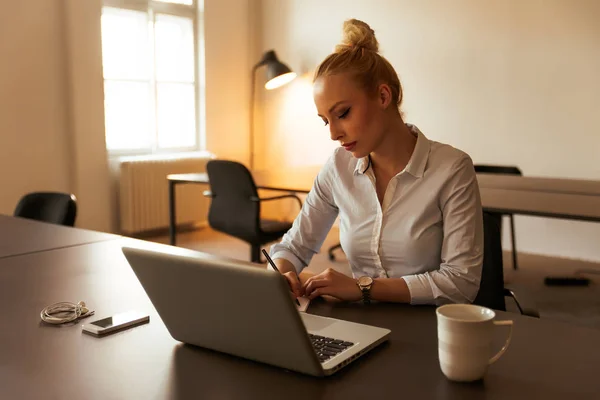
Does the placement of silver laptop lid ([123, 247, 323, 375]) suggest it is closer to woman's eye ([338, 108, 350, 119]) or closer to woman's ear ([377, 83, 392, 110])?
woman's eye ([338, 108, 350, 119])

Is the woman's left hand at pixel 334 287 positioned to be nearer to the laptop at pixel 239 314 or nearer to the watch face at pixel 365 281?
the watch face at pixel 365 281

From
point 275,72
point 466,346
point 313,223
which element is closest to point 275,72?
point 275,72

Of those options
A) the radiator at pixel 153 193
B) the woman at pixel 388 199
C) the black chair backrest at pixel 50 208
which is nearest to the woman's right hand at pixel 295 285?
the woman at pixel 388 199

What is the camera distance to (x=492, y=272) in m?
1.81

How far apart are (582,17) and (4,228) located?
13.5ft

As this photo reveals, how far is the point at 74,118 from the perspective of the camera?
197 inches

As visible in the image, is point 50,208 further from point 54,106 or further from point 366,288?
point 54,106

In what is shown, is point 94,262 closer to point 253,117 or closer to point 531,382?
point 531,382

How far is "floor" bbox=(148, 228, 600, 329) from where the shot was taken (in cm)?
365

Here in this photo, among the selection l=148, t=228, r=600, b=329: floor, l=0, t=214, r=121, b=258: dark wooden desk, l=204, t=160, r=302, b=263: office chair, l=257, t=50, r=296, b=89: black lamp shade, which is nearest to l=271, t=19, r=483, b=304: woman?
l=0, t=214, r=121, b=258: dark wooden desk

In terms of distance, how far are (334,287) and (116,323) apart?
0.48 metres

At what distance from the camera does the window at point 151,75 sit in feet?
17.8

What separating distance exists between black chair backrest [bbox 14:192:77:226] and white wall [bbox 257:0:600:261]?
338 centimetres

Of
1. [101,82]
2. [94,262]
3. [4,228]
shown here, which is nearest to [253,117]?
[101,82]
